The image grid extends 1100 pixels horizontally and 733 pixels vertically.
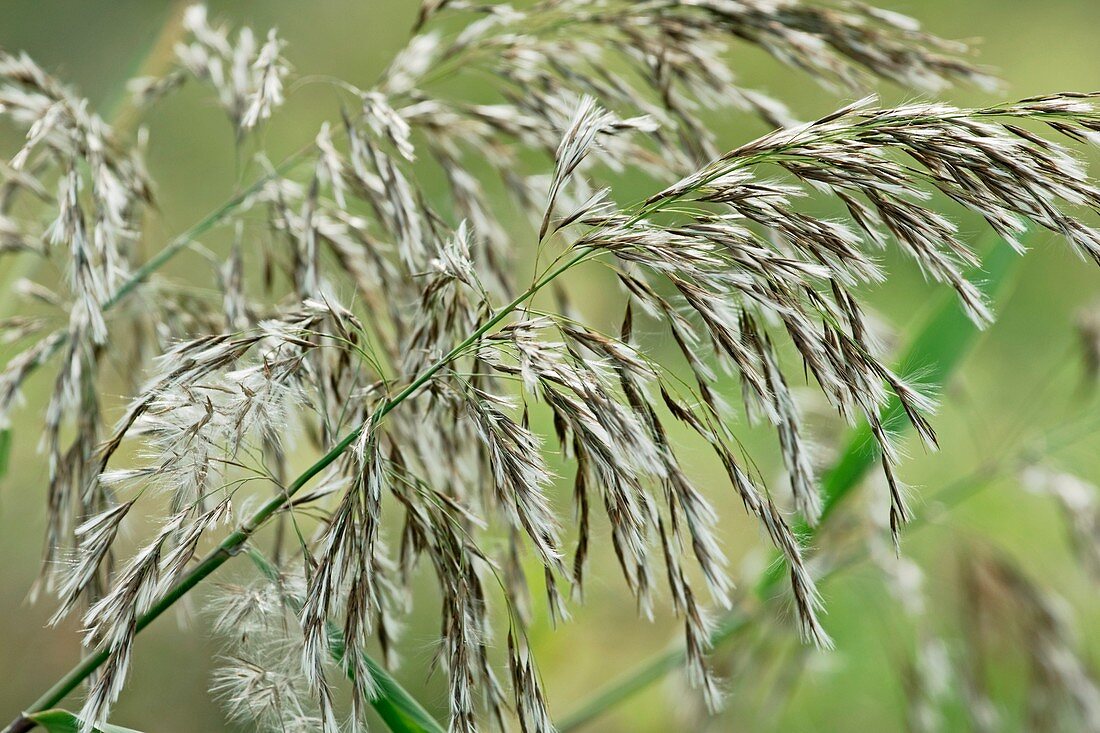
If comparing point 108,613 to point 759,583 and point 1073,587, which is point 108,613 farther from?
point 1073,587

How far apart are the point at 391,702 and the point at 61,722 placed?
0.55ft

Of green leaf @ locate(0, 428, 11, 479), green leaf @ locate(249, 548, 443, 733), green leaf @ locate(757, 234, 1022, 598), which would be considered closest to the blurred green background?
green leaf @ locate(757, 234, 1022, 598)

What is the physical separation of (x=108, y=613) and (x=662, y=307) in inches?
12.4

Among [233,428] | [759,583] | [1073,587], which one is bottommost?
[1073,587]

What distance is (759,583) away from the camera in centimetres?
78

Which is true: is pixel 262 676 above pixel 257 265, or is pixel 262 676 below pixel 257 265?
below

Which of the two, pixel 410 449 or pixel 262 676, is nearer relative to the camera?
pixel 262 676

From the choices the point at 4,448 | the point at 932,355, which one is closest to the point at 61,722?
the point at 4,448

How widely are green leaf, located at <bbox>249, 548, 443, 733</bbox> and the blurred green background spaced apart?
0.91 ft

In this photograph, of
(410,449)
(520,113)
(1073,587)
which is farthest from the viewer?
(1073,587)

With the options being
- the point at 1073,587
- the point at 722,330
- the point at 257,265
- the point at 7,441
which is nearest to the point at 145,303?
the point at 7,441

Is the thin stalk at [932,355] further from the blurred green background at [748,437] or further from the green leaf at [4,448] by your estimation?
the green leaf at [4,448]

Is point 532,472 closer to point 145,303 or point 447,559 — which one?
point 447,559

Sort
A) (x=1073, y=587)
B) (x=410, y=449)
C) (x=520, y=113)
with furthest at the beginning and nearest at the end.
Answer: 1. (x=1073, y=587)
2. (x=520, y=113)
3. (x=410, y=449)
